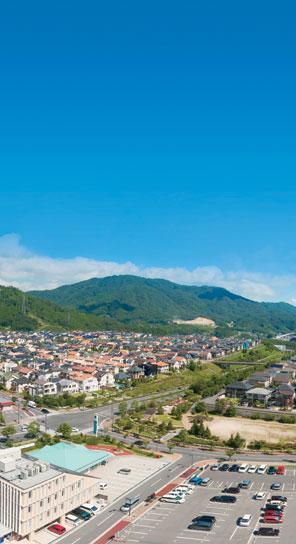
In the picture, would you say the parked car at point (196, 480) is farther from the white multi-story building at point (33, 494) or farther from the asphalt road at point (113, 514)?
the white multi-story building at point (33, 494)

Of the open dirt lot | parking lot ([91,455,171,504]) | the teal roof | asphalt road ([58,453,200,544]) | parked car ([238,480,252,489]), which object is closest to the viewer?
asphalt road ([58,453,200,544])

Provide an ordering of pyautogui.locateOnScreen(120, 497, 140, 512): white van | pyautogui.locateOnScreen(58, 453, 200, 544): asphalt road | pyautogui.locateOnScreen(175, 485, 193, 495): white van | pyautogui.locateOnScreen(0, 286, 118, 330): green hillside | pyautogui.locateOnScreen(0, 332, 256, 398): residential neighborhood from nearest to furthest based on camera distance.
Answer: pyautogui.locateOnScreen(58, 453, 200, 544): asphalt road < pyautogui.locateOnScreen(120, 497, 140, 512): white van < pyautogui.locateOnScreen(175, 485, 193, 495): white van < pyautogui.locateOnScreen(0, 332, 256, 398): residential neighborhood < pyautogui.locateOnScreen(0, 286, 118, 330): green hillside

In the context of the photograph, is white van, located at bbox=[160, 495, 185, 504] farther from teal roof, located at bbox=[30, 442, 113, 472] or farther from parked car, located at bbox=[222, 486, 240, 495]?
teal roof, located at bbox=[30, 442, 113, 472]

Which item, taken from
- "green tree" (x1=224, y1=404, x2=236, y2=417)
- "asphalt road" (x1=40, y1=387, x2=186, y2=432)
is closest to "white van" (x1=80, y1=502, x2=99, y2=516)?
"asphalt road" (x1=40, y1=387, x2=186, y2=432)

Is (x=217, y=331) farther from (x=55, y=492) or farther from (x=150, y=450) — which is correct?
(x=55, y=492)

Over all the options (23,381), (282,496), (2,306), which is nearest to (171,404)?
(23,381)

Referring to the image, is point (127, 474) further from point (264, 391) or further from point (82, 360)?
point (82, 360)
